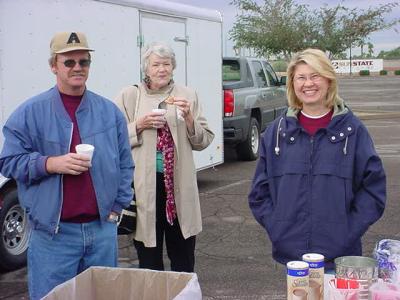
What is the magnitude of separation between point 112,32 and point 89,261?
4.03 metres

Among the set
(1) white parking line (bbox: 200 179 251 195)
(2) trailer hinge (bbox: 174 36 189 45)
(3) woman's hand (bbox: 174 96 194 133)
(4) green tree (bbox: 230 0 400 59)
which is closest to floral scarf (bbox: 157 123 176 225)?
(3) woman's hand (bbox: 174 96 194 133)

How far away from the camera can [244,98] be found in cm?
1140

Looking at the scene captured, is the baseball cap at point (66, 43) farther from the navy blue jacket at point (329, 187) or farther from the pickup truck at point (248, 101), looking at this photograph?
the pickup truck at point (248, 101)

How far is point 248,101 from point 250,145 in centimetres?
92

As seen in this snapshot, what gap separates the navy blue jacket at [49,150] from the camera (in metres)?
3.12

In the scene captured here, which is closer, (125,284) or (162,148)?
(125,284)

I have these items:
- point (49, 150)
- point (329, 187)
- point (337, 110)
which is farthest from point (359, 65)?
point (49, 150)

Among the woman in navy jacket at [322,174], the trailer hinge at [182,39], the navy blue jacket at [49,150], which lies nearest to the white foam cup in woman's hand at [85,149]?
the navy blue jacket at [49,150]

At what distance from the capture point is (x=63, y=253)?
10.5ft

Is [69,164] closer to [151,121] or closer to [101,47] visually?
[151,121]

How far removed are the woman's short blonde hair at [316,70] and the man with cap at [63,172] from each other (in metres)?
0.92

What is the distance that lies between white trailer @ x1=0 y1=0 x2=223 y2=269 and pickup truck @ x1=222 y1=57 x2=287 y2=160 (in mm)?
1446

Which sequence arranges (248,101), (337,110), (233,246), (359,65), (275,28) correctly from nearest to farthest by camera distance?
1. (337,110)
2. (233,246)
3. (248,101)
4. (275,28)
5. (359,65)

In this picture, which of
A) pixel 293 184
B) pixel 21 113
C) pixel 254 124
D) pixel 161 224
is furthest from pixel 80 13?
pixel 254 124
